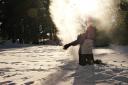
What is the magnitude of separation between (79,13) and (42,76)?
16.1m

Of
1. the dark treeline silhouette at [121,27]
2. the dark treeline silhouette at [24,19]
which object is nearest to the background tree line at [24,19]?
the dark treeline silhouette at [24,19]

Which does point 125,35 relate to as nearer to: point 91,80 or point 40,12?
point 40,12

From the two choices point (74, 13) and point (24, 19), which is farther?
point (24, 19)

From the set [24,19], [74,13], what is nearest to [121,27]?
[74,13]

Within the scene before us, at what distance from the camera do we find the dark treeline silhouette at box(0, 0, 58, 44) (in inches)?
1991

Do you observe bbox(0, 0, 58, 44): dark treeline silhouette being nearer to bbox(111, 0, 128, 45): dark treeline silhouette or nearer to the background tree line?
the background tree line

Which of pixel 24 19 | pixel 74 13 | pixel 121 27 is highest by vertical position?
pixel 24 19

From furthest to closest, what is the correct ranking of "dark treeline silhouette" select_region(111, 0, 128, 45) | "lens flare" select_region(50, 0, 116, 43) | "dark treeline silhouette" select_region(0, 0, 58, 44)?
"dark treeline silhouette" select_region(0, 0, 58, 44) < "dark treeline silhouette" select_region(111, 0, 128, 45) < "lens flare" select_region(50, 0, 116, 43)

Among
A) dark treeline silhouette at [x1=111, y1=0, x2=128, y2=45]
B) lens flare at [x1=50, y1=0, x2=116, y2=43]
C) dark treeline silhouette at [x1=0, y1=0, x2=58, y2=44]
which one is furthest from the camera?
dark treeline silhouette at [x1=0, y1=0, x2=58, y2=44]

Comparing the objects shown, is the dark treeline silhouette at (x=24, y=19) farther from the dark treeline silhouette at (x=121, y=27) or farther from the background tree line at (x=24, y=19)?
the dark treeline silhouette at (x=121, y=27)

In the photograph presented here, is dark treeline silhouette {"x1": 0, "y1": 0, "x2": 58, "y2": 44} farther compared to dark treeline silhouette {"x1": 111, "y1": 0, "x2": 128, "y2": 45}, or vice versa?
dark treeline silhouette {"x1": 0, "y1": 0, "x2": 58, "y2": 44}

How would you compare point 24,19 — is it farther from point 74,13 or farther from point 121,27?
point 74,13

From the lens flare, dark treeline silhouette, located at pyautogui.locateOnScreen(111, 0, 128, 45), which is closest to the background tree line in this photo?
dark treeline silhouette, located at pyautogui.locateOnScreen(111, 0, 128, 45)

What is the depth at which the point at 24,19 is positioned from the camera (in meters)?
Answer: 53.0
